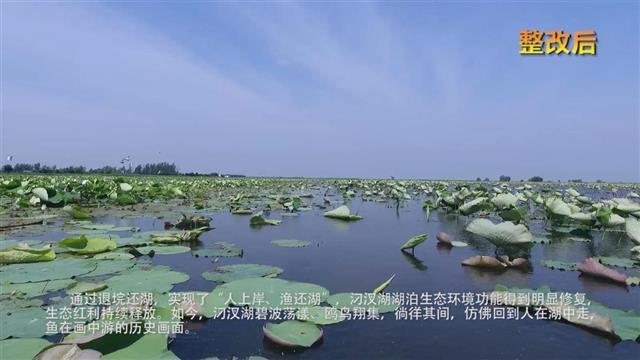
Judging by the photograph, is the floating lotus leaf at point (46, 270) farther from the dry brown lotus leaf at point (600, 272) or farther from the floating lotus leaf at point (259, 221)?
the dry brown lotus leaf at point (600, 272)

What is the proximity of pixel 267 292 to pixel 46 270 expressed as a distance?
163 centimetres

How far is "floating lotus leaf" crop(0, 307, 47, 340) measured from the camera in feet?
6.09

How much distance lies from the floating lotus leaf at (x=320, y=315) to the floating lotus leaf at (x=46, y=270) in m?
1.65

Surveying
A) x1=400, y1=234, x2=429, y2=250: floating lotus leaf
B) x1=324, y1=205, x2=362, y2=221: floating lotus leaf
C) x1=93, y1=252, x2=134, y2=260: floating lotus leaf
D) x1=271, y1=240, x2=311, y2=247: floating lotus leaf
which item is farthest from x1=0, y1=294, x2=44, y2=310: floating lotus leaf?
x1=324, y1=205, x2=362, y2=221: floating lotus leaf

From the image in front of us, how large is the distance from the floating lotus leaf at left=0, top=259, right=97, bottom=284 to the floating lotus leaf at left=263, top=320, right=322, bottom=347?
1642mm

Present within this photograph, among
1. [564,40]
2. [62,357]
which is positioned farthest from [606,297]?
[564,40]

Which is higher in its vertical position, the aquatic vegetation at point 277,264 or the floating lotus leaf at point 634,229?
the floating lotus leaf at point 634,229

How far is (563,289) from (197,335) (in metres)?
2.37

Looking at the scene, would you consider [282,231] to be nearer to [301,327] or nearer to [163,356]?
[301,327]

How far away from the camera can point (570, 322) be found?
220 cm

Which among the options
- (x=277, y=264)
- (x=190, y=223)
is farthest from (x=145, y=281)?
(x=190, y=223)

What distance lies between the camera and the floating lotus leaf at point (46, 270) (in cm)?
271

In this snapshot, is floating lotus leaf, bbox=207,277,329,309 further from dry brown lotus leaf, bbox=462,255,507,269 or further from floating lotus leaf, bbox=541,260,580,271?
floating lotus leaf, bbox=541,260,580,271

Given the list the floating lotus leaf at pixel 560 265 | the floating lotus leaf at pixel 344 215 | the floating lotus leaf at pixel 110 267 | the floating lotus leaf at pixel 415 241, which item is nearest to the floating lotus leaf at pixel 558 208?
the floating lotus leaf at pixel 560 265
